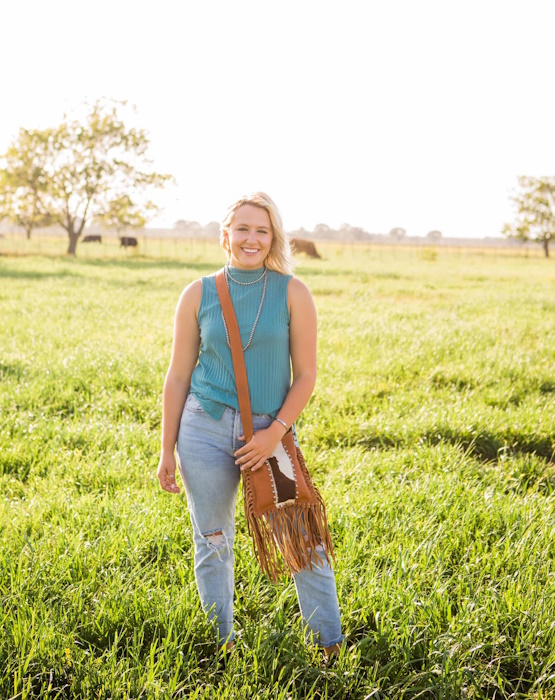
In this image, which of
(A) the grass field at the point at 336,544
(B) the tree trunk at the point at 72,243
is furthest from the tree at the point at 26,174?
(A) the grass field at the point at 336,544

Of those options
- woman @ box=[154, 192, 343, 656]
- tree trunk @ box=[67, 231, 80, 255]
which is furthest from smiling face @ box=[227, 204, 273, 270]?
tree trunk @ box=[67, 231, 80, 255]

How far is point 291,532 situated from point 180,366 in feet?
2.79

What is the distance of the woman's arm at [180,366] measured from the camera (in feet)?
8.30

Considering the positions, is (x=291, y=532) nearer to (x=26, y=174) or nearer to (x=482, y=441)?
(x=482, y=441)

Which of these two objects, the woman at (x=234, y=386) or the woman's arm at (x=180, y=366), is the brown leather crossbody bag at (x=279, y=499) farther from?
the woman's arm at (x=180, y=366)

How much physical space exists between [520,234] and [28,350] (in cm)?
7071

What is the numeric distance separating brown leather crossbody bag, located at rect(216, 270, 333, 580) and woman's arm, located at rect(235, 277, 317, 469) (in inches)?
2.4

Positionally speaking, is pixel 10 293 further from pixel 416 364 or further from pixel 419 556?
pixel 419 556

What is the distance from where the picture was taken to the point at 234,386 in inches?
96.7

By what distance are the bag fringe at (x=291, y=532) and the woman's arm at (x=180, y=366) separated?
16.2 inches

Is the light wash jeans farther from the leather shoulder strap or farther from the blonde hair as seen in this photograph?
the blonde hair

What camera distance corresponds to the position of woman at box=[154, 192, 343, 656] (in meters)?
2.44

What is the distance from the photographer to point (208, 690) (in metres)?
2.35

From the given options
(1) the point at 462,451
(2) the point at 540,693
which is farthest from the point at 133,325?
(2) the point at 540,693
